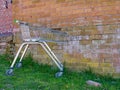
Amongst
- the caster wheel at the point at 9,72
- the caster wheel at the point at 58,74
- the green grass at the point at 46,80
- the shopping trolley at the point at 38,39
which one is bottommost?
Answer: the green grass at the point at 46,80

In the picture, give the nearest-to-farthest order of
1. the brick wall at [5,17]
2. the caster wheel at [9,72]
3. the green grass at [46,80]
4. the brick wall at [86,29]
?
1. the green grass at [46,80]
2. the brick wall at [86,29]
3. the caster wheel at [9,72]
4. the brick wall at [5,17]

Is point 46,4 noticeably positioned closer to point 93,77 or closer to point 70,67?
point 70,67

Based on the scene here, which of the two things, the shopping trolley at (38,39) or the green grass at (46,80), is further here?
the shopping trolley at (38,39)

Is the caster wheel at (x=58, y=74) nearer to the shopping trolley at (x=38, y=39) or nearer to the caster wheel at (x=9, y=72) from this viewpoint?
the shopping trolley at (x=38, y=39)

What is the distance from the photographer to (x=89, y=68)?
752 cm

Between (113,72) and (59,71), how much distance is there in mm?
1170

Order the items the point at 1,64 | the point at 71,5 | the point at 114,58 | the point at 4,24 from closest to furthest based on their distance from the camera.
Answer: the point at 114,58
the point at 71,5
the point at 1,64
the point at 4,24

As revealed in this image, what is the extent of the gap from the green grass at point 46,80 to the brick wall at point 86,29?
273 mm

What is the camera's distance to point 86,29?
7574 mm

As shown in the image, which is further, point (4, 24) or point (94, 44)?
point (4, 24)

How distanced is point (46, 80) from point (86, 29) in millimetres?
1462

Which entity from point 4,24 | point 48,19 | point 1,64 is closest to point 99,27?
point 48,19

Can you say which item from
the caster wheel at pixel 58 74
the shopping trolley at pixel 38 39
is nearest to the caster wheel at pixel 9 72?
the shopping trolley at pixel 38 39

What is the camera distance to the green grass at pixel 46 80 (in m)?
6.57
